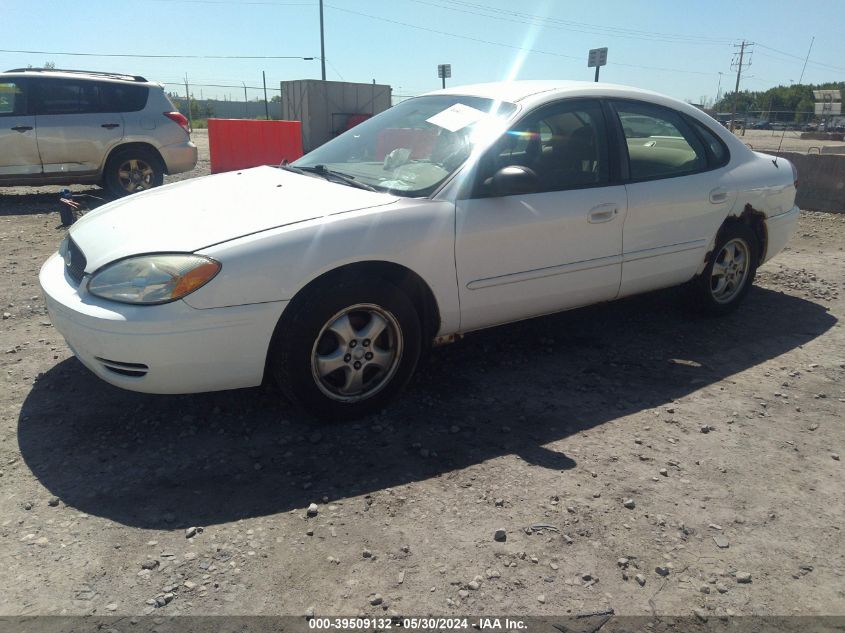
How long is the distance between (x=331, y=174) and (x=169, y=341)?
1.46 meters

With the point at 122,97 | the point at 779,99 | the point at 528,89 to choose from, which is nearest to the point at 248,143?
the point at 122,97

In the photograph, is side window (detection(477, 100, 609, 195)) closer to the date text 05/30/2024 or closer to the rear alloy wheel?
the rear alloy wheel

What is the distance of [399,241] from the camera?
314cm

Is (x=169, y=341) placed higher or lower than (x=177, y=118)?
lower

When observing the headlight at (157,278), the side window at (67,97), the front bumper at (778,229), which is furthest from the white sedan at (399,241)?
the side window at (67,97)

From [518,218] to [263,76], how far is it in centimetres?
3212

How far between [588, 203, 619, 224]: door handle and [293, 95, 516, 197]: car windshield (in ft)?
2.43

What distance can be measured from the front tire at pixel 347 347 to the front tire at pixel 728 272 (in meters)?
2.43

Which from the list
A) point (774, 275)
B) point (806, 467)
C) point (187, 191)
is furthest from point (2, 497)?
point (774, 275)

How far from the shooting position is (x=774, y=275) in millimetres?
6180

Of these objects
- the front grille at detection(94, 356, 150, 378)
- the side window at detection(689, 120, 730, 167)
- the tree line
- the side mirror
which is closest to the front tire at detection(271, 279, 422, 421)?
the front grille at detection(94, 356, 150, 378)

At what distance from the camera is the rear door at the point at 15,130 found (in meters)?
8.88

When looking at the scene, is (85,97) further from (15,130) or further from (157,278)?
(157,278)

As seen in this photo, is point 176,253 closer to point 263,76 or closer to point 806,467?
point 806,467
